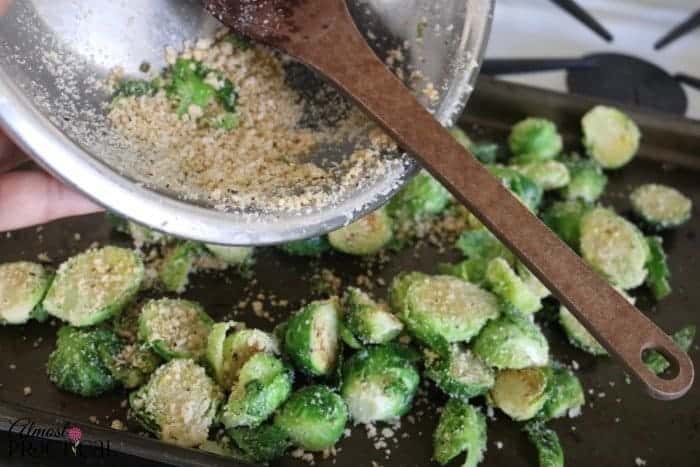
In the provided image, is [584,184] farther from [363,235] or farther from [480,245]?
[363,235]

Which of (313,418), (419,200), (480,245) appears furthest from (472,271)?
(313,418)

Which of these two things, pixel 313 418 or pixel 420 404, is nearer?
pixel 313 418

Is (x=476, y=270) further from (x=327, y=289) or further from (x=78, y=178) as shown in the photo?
(x=78, y=178)

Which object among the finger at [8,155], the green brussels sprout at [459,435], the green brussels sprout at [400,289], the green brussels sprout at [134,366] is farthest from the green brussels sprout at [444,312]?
the finger at [8,155]

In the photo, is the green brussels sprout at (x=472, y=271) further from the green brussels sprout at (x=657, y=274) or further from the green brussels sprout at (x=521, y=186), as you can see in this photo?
the green brussels sprout at (x=657, y=274)

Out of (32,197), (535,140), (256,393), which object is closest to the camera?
(256,393)

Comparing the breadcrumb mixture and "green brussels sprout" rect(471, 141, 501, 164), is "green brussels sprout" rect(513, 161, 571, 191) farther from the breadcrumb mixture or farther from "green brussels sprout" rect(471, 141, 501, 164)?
the breadcrumb mixture
